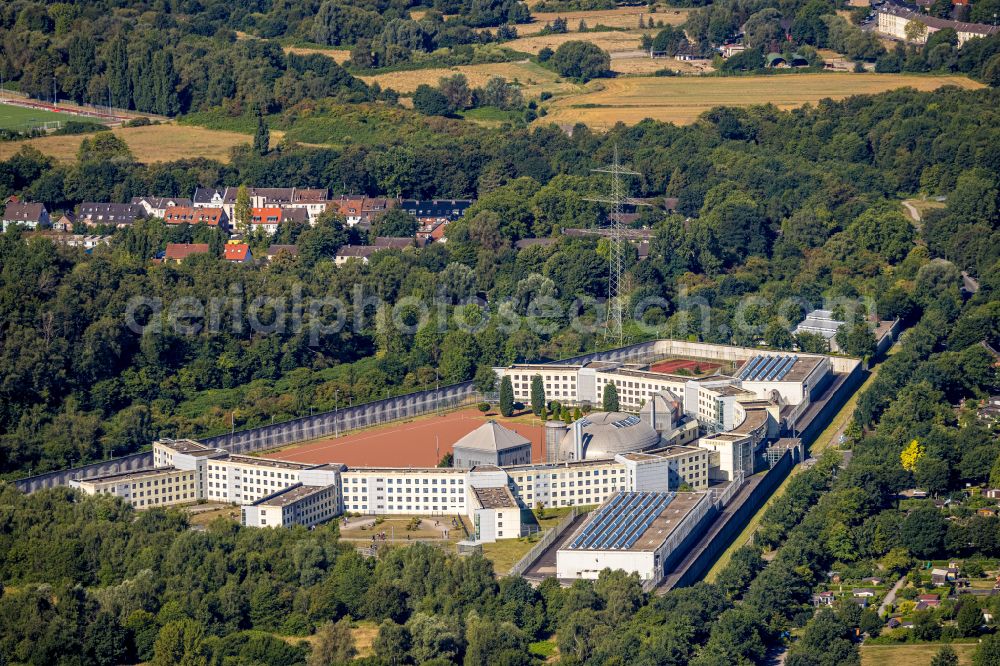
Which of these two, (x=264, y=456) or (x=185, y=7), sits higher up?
(x=185, y=7)

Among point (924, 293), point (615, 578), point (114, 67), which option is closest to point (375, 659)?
point (615, 578)

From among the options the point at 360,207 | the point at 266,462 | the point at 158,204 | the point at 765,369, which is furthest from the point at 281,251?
the point at 266,462

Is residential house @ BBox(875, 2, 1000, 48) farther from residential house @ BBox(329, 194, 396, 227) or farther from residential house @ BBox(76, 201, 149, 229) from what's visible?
residential house @ BBox(76, 201, 149, 229)

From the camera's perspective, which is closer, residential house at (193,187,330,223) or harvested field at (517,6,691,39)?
residential house at (193,187,330,223)

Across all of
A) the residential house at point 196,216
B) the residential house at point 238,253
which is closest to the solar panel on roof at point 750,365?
the residential house at point 238,253

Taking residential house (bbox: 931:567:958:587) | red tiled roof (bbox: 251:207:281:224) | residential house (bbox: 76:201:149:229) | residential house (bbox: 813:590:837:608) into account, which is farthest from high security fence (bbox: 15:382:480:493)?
residential house (bbox: 76:201:149:229)

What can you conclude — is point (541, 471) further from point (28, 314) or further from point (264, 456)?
point (28, 314)

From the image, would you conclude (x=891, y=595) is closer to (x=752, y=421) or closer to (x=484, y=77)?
(x=752, y=421)
